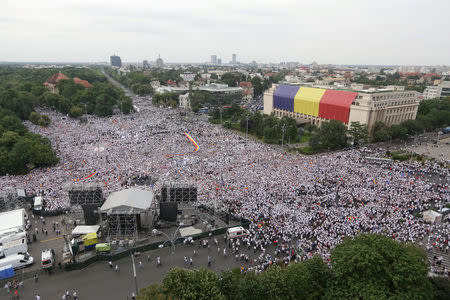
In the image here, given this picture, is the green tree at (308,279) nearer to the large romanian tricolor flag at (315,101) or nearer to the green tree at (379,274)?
the green tree at (379,274)

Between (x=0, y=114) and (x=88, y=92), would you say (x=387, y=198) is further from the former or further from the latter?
(x=88, y=92)

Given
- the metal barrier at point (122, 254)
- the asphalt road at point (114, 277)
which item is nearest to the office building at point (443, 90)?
the metal barrier at point (122, 254)

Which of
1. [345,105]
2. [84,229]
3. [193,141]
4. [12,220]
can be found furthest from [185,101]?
[84,229]

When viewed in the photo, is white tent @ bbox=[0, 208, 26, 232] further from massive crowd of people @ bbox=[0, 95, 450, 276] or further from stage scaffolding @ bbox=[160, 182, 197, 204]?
stage scaffolding @ bbox=[160, 182, 197, 204]

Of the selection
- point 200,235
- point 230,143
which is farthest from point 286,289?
point 230,143

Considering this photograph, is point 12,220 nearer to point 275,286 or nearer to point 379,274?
point 275,286
